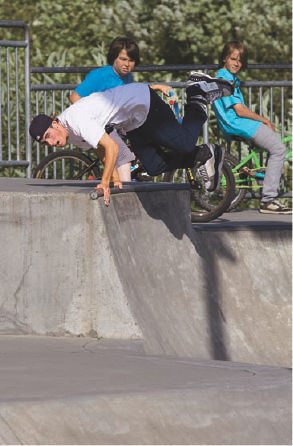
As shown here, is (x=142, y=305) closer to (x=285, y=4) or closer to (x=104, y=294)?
(x=104, y=294)

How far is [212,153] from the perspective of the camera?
8023 millimetres

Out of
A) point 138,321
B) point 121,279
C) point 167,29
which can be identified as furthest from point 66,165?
point 167,29

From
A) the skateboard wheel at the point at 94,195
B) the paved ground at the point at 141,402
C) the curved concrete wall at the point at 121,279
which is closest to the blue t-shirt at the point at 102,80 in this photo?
the curved concrete wall at the point at 121,279

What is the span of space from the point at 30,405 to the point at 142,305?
7.45ft

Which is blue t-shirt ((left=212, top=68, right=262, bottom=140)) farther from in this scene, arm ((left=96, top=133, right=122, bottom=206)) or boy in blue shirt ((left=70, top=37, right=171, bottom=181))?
arm ((left=96, top=133, right=122, bottom=206))

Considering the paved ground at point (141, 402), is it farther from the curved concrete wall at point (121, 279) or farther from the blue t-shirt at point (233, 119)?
the blue t-shirt at point (233, 119)

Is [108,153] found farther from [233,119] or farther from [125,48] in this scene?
[233,119]

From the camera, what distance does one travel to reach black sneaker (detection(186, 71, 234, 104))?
7.89 meters

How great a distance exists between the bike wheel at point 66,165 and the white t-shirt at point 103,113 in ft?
7.72

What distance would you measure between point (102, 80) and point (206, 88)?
4.65 feet

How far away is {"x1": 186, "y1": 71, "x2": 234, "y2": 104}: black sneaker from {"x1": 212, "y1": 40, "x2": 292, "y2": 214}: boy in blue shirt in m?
1.72

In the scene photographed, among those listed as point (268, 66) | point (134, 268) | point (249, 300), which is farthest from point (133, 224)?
point (268, 66)

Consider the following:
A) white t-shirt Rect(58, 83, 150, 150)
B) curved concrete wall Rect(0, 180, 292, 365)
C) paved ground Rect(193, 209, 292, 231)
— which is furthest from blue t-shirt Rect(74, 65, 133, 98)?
white t-shirt Rect(58, 83, 150, 150)

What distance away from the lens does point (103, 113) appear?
7.25 m
